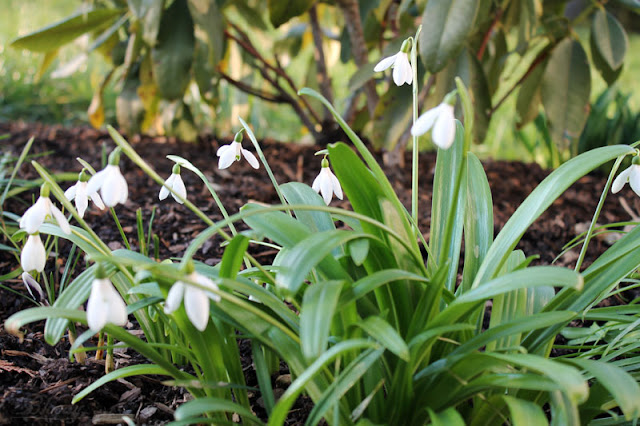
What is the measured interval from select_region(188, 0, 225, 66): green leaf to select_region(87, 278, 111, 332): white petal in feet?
6.03

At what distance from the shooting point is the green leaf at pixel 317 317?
2.88 feet

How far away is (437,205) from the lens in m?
1.44

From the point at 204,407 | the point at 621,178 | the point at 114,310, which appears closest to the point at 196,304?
the point at 114,310

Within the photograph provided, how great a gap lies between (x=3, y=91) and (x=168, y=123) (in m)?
2.31

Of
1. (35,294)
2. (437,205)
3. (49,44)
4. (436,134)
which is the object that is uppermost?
(49,44)

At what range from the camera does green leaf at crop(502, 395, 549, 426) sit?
923mm

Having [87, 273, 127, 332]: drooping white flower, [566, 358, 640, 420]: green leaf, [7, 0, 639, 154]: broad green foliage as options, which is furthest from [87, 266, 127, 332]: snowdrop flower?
[7, 0, 639, 154]: broad green foliage

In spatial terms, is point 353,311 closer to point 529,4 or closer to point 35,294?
point 35,294

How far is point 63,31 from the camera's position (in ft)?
8.65

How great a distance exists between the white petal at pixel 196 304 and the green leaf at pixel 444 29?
1.45m

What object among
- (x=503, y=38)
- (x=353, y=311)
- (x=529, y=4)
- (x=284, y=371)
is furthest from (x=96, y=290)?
(x=503, y=38)

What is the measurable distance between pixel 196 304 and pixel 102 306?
14cm

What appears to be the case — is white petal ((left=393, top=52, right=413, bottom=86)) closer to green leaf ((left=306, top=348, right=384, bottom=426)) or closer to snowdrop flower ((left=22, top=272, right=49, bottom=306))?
green leaf ((left=306, top=348, right=384, bottom=426))

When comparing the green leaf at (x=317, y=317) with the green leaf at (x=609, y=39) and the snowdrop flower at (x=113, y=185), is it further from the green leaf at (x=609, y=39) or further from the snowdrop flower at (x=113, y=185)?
the green leaf at (x=609, y=39)
